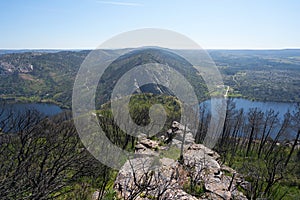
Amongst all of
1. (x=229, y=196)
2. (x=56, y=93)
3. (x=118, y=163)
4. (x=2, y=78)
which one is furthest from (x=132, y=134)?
(x=2, y=78)

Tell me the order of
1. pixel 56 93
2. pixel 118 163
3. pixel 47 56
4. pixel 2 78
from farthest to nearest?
pixel 47 56
pixel 2 78
pixel 56 93
pixel 118 163

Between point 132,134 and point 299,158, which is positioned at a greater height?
point 132,134

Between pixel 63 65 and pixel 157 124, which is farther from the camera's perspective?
pixel 63 65

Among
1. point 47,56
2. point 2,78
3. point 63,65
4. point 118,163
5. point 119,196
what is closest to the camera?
point 119,196

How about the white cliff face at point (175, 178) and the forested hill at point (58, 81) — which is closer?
the white cliff face at point (175, 178)

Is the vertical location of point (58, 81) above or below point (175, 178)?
below

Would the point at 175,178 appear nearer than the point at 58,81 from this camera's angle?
Yes

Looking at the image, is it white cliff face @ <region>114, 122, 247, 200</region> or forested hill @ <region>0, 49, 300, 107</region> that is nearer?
white cliff face @ <region>114, 122, 247, 200</region>

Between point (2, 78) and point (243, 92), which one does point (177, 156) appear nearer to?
point (243, 92)

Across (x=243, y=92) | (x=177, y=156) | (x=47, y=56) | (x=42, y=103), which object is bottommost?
(x=42, y=103)
